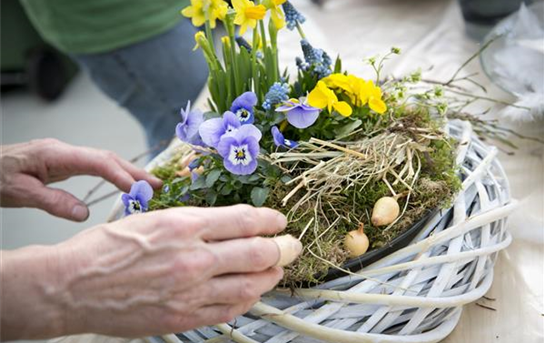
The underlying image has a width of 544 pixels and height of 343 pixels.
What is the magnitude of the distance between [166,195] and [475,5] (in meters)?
0.71

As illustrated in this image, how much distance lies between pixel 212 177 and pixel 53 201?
0.28m

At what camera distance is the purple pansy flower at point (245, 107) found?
25.1 inches

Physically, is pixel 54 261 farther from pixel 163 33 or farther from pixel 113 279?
pixel 163 33

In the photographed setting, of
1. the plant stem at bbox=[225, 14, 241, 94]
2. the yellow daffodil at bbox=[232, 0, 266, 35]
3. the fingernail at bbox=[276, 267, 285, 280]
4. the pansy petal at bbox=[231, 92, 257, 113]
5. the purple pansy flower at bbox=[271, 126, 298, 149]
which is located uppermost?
the yellow daffodil at bbox=[232, 0, 266, 35]

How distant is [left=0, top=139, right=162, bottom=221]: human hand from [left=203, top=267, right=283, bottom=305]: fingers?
0.94 feet

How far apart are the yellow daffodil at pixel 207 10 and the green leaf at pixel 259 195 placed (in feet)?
0.62

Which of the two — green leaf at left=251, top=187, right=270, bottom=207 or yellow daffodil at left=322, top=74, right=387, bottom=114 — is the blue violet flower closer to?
yellow daffodil at left=322, top=74, right=387, bottom=114

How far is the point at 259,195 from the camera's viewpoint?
1.97ft

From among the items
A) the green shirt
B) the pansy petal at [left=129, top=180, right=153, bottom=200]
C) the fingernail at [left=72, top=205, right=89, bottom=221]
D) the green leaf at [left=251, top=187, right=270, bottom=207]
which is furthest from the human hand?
the green shirt

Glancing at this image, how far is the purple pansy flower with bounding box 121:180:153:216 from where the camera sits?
2.15ft

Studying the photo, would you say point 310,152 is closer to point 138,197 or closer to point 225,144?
point 225,144

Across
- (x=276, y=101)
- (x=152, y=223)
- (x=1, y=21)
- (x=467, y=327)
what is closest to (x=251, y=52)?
(x=276, y=101)

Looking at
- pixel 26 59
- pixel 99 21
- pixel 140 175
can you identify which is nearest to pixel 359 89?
pixel 140 175

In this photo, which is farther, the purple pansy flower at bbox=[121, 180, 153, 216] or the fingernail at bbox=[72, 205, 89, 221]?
the fingernail at bbox=[72, 205, 89, 221]
